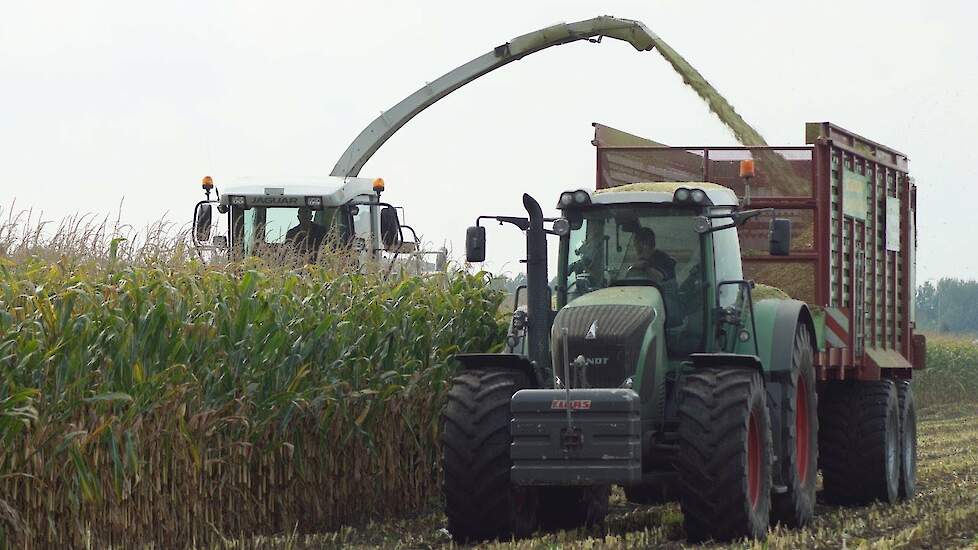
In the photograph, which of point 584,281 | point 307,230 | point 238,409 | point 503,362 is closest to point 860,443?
point 584,281

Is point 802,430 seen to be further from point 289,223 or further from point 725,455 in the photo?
point 289,223

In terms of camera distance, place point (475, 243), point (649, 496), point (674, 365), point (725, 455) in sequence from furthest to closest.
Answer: point (649, 496) < point (674, 365) < point (475, 243) < point (725, 455)

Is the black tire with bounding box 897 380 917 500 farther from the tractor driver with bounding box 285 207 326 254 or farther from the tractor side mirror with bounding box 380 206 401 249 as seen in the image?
the tractor driver with bounding box 285 207 326 254

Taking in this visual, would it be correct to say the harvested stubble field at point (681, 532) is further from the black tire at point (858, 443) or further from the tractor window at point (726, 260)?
the tractor window at point (726, 260)

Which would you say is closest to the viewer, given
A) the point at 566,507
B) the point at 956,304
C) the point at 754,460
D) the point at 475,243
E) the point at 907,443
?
the point at 754,460

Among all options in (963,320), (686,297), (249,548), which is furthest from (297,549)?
(963,320)

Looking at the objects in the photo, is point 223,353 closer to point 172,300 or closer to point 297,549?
point 172,300

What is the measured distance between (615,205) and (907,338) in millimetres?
6018

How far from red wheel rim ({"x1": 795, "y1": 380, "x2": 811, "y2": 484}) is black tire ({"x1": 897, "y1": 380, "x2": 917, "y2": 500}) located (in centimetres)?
267

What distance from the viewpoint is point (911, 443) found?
14703 millimetres

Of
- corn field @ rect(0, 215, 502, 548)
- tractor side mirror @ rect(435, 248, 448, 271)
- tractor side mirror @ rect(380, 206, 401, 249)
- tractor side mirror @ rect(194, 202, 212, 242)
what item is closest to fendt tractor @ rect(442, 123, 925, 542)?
corn field @ rect(0, 215, 502, 548)

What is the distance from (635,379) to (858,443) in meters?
4.03

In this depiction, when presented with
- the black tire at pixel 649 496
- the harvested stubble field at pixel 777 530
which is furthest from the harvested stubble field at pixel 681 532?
the black tire at pixel 649 496

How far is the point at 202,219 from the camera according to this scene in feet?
57.0
